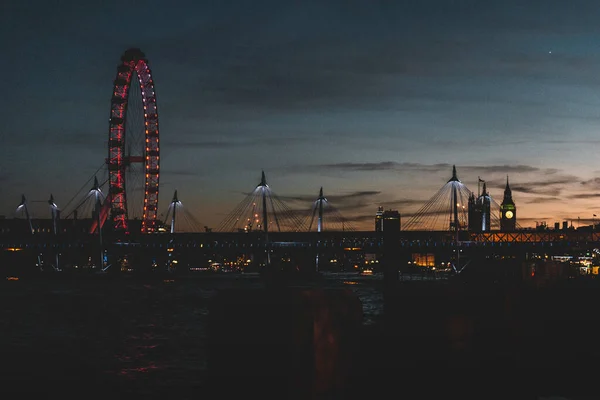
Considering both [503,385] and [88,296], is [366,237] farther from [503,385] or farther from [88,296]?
[503,385]

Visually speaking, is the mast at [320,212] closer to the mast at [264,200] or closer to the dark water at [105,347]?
the mast at [264,200]

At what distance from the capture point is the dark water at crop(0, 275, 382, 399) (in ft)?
95.5

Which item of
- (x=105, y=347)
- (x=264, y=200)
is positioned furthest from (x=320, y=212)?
(x=105, y=347)

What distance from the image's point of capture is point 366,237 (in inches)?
5906

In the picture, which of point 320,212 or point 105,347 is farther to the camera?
point 320,212

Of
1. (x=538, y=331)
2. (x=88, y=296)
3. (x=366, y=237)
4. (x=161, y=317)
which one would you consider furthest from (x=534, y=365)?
(x=366, y=237)

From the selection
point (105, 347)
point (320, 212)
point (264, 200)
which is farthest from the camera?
point (320, 212)

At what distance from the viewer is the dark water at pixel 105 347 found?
95.5ft

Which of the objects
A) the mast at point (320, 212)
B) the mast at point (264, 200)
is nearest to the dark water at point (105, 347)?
the mast at point (264, 200)

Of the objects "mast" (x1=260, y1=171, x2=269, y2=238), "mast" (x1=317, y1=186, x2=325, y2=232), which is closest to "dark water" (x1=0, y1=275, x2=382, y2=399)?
"mast" (x1=260, y1=171, x2=269, y2=238)

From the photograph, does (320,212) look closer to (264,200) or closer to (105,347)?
(264,200)

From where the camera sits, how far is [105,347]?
4191 centimetres

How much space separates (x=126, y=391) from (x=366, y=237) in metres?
124

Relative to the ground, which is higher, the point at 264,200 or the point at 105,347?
the point at 264,200
